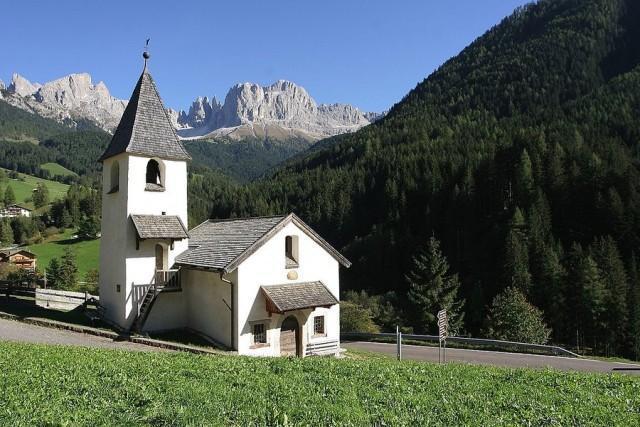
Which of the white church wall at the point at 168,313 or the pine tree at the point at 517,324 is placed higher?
the white church wall at the point at 168,313

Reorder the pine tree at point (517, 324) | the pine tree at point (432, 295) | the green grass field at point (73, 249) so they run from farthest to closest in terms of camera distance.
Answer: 1. the green grass field at point (73, 249)
2. the pine tree at point (432, 295)
3. the pine tree at point (517, 324)

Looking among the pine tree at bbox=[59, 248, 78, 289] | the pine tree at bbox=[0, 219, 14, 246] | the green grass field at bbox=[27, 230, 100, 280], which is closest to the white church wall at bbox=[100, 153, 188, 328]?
the pine tree at bbox=[59, 248, 78, 289]

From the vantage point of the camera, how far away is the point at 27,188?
160 m

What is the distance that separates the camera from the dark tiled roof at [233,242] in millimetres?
21125

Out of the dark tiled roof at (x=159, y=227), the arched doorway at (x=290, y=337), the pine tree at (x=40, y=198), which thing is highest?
the pine tree at (x=40, y=198)

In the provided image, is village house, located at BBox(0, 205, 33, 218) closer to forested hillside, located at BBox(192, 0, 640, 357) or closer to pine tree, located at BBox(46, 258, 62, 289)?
forested hillside, located at BBox(192, 0, 640, 357)

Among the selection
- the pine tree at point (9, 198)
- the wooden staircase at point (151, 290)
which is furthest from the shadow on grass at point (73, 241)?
the wooden staircase at point (151, 290)

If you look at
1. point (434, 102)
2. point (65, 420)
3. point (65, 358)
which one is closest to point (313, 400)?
point (65, 420)

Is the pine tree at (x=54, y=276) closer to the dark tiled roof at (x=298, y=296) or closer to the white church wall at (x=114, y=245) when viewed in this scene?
the white church wall at (x=114, y=245)

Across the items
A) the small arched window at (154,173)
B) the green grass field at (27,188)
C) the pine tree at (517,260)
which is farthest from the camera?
the green grass field at (27,188)

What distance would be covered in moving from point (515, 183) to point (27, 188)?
160523 millimetres

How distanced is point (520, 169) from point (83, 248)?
85.3 metres

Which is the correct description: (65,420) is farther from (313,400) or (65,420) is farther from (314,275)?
(314,275)

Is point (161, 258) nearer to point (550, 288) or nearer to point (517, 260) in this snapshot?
point (550, 288)
